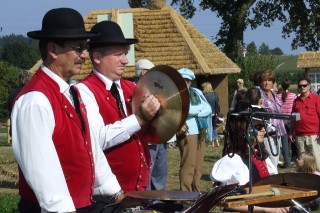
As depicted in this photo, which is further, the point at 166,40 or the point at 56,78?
the point at 166,40

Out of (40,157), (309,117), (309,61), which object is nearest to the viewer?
(40,157)

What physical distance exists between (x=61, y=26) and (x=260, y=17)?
125 ft

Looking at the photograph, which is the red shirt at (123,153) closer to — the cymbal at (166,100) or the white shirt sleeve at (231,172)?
the cymbal at (166,100)

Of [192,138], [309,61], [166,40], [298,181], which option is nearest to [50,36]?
[298,181]

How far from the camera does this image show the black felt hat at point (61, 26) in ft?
13.9

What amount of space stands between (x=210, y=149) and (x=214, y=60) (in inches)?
258

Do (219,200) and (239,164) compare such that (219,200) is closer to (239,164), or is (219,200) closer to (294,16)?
(239,164)

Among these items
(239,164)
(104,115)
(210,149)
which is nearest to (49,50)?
(104,115)

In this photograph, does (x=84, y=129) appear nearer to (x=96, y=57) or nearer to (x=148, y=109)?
(x=148, y=109)

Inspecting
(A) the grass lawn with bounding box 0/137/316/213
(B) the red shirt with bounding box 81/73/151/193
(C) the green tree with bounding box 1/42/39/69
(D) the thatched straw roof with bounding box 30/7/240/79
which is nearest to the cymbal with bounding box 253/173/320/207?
(B) the red shirt with bounding box 81/73/151/193

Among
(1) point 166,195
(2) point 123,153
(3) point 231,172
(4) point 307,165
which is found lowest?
(4) point 307,165

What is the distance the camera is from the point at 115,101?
5449 mm

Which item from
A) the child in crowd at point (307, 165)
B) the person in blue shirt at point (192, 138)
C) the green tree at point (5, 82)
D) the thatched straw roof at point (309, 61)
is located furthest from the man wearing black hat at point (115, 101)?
the thatched straw roof at point (309, 61)

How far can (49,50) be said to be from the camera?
427cm
